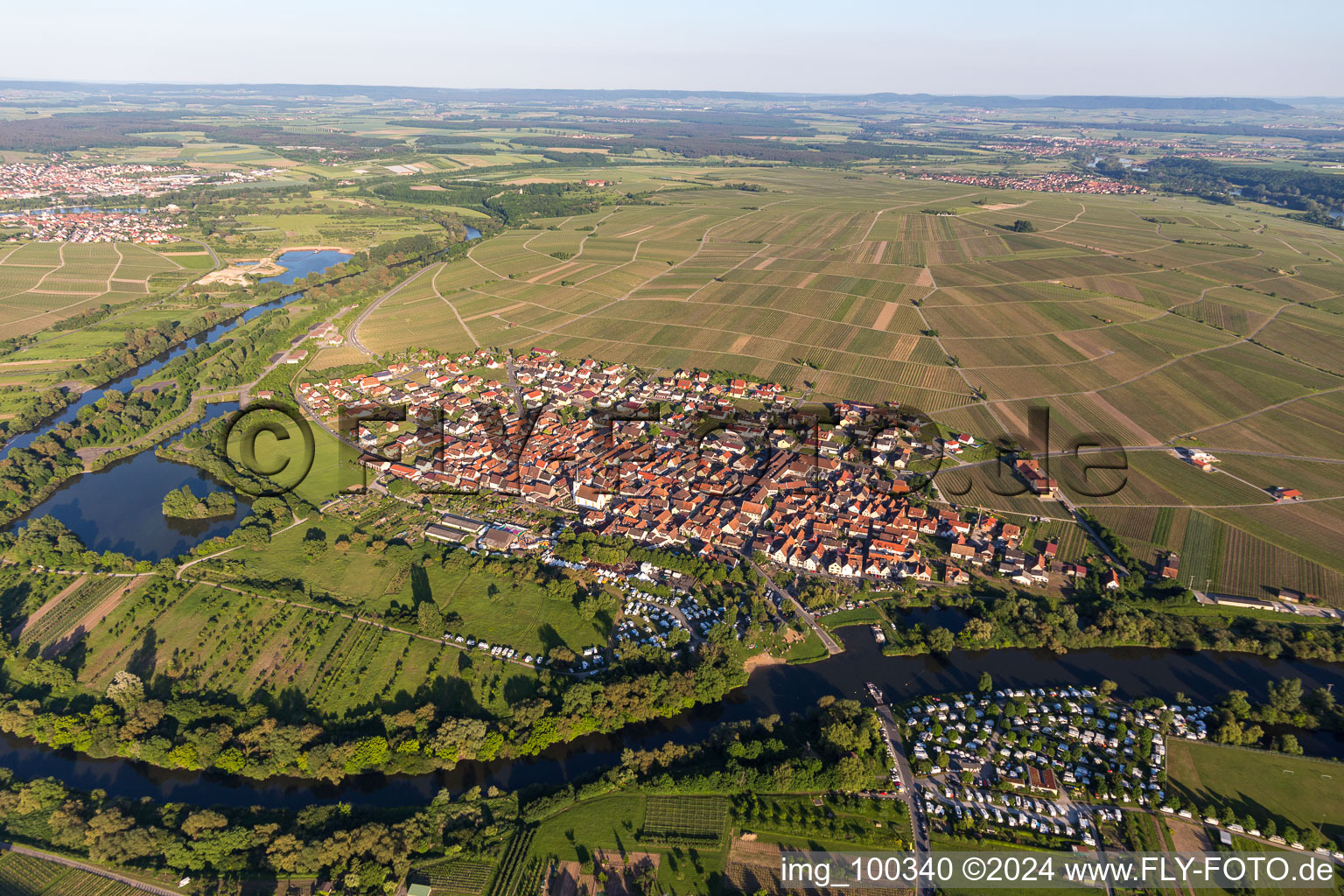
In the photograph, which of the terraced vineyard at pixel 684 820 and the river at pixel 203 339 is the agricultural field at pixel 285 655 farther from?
the river at pixel 203 339

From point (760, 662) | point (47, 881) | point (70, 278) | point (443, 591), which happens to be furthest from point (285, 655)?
point (70, 278)

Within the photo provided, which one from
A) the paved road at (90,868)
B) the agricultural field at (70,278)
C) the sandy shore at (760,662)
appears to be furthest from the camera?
the agricultural field at (70,278)

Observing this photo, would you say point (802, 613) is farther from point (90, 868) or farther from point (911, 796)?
point (90, 868)

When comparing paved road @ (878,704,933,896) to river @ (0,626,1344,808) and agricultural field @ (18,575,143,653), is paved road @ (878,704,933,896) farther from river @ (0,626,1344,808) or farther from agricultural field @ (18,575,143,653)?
agricultural field @ (18,575,143,653)

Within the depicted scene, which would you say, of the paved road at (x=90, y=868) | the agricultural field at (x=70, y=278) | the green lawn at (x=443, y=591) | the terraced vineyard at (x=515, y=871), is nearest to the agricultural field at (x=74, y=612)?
the green lawn at (x=443, y=591)

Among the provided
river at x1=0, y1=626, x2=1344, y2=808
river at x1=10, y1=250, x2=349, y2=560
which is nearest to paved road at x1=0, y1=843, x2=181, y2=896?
river at x1=0, y1=626, x2=1344, y2=808

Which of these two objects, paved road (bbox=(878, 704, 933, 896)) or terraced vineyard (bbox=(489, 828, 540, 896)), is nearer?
terraced vineyard (bbox=(489, 828, 540, 896))

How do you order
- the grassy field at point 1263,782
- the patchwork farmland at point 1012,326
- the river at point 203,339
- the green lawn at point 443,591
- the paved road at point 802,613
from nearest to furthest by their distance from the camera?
the grassy field at point 1263,782, the paved road at point 802,613, the green lawn at point 443,591, the patchwork farmland at point 1012,326, the river at point 203,339
